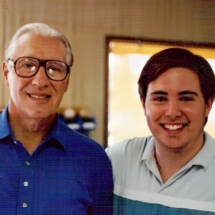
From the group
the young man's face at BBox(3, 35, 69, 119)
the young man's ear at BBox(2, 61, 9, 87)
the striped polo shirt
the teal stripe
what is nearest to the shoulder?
the striped polo shirt

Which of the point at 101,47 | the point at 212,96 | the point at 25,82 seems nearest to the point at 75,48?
the point at 101,47

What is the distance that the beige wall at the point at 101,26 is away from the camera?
0.86 meters

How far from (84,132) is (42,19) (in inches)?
13.3

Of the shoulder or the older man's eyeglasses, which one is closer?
the older man's eyeglasses

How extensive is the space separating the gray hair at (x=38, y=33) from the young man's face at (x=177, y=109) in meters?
0.25

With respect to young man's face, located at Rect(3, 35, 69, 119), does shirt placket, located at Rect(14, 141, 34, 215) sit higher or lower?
lower

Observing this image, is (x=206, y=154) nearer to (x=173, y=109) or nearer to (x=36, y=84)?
(x=173, y=109)

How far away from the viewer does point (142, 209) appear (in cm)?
82

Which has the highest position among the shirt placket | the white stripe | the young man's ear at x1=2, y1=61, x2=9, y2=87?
the young man's ear at x1=2, y1=61, x2=9, y2=87

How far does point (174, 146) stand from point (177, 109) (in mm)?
114

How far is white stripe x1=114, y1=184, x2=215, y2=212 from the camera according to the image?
78 centimetres

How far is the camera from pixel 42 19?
838 mm

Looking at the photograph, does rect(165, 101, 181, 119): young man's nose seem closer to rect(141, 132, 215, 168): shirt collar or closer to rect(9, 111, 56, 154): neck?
rect(141, 132, 215, 168): shirt collar

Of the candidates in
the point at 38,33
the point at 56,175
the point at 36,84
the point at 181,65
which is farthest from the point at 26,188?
the point at 181,65
